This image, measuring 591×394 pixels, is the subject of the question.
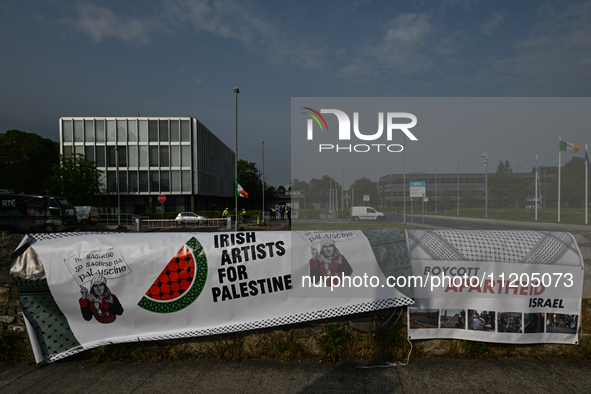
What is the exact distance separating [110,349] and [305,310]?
217cm

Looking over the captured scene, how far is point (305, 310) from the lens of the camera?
3.37 m

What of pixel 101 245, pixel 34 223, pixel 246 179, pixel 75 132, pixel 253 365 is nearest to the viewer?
pixel 253 365

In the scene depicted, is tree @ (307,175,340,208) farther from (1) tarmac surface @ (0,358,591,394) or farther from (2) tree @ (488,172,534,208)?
(2) tree @ (488,172,534,208)

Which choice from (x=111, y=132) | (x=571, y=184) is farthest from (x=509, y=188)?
(x=111, y=132)

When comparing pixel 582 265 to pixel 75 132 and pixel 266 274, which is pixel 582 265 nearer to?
pixel 266 274

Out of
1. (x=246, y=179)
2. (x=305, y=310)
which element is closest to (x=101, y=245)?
(x=305, y=310)

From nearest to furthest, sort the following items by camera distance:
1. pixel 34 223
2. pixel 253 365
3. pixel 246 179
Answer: pixel 253 365
pixel 34 223
pixel 246 179

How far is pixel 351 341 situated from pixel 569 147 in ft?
21.2

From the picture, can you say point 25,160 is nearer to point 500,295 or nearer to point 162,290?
point 162,290

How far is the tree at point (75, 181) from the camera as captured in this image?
A: 125 ft

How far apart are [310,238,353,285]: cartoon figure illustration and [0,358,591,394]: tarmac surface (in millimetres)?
885

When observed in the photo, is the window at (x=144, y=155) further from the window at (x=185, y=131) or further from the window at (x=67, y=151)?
the window at (x=67, y=151)

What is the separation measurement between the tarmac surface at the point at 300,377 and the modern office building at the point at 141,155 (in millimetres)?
42893

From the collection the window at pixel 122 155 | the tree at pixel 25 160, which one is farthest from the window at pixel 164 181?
the tree at pixel 25 160
